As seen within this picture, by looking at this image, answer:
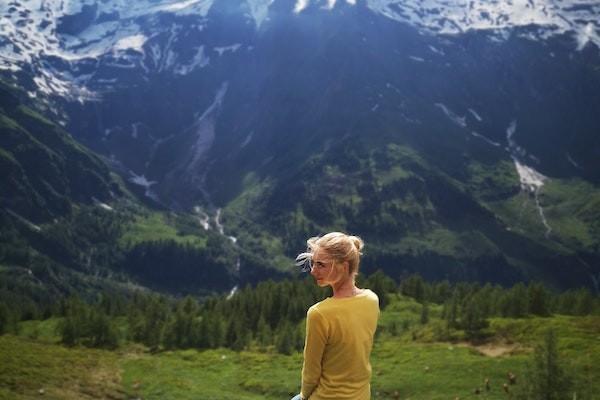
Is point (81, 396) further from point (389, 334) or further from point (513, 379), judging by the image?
point (389, 334)

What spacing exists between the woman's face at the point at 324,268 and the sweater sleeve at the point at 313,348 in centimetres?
81

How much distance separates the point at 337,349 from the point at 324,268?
169 cm

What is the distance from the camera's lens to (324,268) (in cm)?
1215

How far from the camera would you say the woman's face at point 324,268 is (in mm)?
12094

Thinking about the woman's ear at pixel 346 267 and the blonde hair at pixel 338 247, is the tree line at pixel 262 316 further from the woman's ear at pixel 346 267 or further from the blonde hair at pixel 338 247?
the blonde hair at pixel 338 247

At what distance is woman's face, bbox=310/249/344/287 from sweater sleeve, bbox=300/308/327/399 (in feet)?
2.65

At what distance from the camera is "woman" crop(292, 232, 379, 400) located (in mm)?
11930

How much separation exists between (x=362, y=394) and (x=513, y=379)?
4583 centimetres

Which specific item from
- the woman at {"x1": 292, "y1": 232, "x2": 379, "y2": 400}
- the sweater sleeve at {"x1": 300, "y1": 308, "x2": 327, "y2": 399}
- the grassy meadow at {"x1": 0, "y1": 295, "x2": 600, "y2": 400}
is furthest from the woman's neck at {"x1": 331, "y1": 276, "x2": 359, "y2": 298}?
the grassy meadow at {"x1": 0, "y1": 295, "x2": 600, "y2": 400}

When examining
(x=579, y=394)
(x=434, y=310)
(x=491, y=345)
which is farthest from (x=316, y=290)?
(x=579, y=394)

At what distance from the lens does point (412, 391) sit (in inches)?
2186

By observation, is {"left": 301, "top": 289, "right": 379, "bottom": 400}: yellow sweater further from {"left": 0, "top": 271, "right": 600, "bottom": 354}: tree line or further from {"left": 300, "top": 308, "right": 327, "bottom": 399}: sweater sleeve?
{"left": 0, "top": 271, "right": 600, "bottom": 354}: tree line

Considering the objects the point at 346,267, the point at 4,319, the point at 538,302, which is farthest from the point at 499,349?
the point at 4,319

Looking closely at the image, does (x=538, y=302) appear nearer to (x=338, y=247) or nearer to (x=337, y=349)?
(x=337, y=349)
